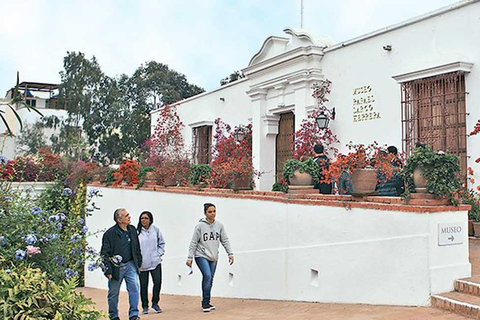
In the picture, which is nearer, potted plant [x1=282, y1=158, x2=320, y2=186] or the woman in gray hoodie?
the woman in gray hoodie

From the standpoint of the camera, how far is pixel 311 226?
7.10 meters

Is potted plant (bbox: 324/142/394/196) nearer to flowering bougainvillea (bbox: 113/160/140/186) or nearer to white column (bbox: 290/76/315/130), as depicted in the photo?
white column (bbox: 290/76/315/130)

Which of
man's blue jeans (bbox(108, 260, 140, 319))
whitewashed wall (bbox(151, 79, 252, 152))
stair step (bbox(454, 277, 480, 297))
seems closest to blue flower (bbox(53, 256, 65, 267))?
man's blue jeans (bbox(108, 260, 140, 319))

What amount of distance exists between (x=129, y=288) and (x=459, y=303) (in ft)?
13.0

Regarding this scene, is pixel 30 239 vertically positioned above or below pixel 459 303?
above

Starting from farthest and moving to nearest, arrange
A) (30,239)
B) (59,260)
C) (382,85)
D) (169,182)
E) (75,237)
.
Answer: (169,182), (382,85), (75,237), (59,260), (30,239)

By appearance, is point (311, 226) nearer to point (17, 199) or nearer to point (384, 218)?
point (384, 218)

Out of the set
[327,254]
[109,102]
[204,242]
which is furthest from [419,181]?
[109,102]

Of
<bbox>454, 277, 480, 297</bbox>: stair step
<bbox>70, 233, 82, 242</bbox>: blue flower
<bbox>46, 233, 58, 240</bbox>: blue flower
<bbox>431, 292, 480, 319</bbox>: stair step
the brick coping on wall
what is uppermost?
the brick coping on wall

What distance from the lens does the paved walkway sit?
203 inches

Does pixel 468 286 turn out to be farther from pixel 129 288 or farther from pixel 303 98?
pixel 303 98

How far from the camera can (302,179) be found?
25.5 feet

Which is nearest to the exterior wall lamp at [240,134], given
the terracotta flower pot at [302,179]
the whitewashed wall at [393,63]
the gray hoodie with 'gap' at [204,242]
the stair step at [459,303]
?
the whitewashed wall at [393,63]

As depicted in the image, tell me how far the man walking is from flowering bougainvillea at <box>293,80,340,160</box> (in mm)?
5450
